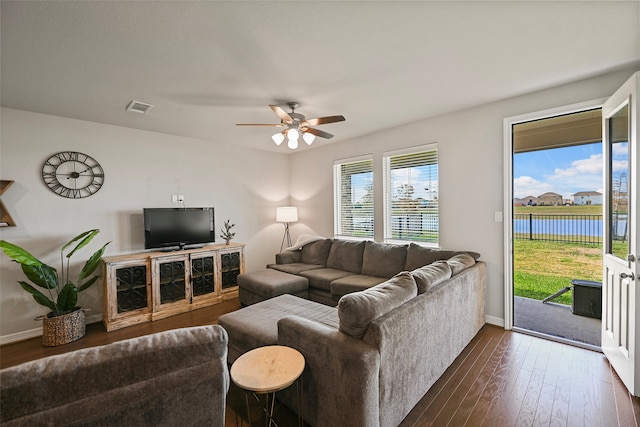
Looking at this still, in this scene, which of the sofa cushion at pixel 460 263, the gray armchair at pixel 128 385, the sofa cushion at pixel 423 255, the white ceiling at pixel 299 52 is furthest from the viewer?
the sofa cushion at pixel 423 255

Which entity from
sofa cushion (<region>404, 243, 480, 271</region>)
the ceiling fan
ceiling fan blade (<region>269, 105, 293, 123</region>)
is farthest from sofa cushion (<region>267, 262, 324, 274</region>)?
ceiling fan blade (<region>269, 105, 293, 123</region>)

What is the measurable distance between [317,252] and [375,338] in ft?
9.93

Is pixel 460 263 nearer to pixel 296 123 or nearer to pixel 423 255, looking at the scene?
pixel 423 255

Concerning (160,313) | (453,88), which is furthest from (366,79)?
(160,313)

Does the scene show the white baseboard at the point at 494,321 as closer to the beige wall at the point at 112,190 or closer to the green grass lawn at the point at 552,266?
the green grass lawn at the point at 552,266

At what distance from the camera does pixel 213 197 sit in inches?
180

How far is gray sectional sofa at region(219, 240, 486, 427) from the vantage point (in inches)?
56.4

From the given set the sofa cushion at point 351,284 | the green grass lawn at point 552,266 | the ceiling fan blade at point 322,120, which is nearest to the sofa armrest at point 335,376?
the sofa cushion at point 351,284

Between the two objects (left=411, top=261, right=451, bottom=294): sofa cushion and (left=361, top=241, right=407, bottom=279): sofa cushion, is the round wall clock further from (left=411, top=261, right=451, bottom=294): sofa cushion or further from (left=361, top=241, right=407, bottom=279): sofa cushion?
(left=411, top=261, right=451, bottom=294): sofa cushion

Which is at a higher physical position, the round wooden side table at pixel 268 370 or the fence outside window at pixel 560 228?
the fence outside window at pixel 560 228

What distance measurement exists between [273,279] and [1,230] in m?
3.05

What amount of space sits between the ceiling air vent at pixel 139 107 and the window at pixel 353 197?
2905 mm

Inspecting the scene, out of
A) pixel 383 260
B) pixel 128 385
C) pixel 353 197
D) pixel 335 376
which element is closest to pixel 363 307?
pixel 335 376

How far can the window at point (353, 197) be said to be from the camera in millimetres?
4500
